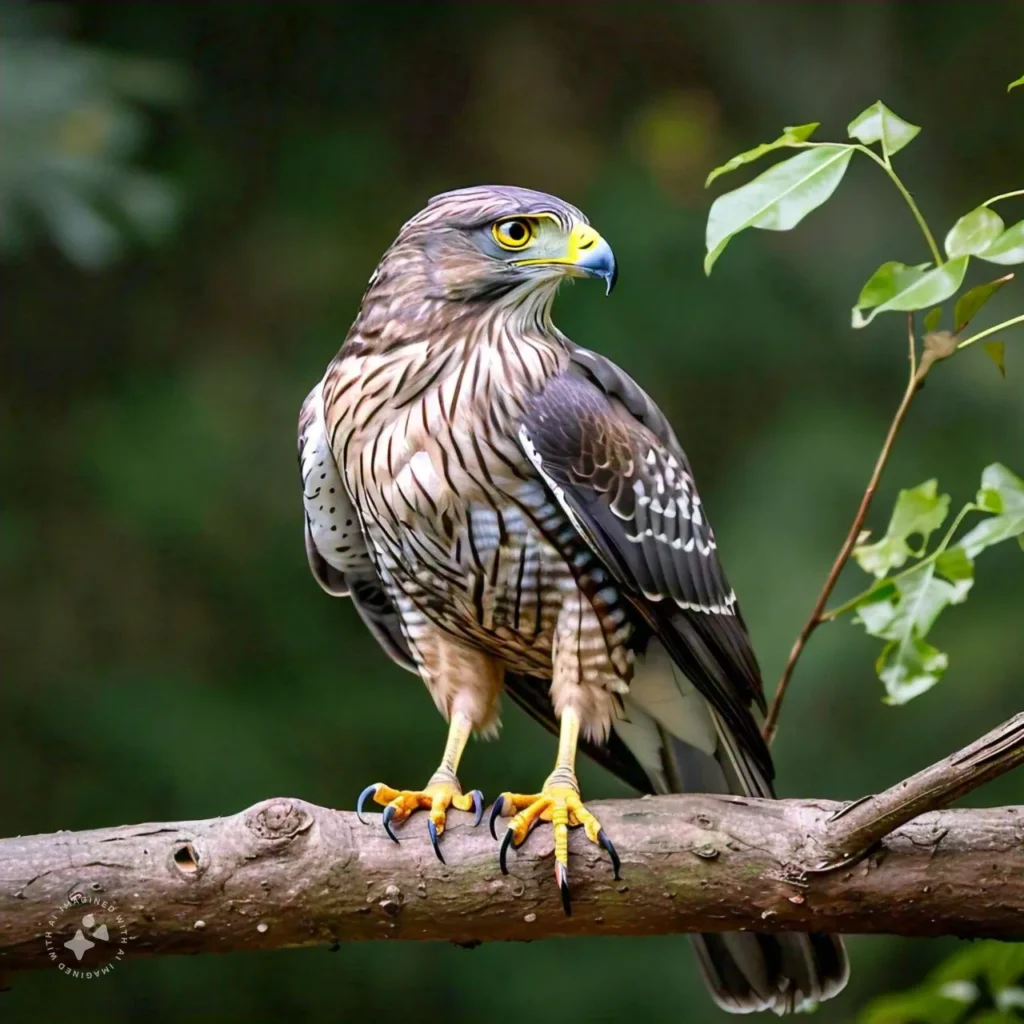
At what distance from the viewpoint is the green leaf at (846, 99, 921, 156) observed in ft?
6.90

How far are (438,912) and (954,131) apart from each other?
463 cm

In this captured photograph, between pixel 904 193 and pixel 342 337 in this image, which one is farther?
pixel 342 337

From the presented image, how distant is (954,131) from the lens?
5.97m

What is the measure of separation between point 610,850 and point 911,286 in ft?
3.52

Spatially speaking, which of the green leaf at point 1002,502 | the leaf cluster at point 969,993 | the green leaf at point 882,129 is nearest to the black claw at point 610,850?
the leaf cluster at point 969,993

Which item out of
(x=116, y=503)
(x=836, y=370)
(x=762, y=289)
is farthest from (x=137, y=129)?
(x=836, y=370)

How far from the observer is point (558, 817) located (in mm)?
2541

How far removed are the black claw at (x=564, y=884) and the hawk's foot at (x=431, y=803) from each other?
20 cm

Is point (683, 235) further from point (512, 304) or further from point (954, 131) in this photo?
point (512, 304)

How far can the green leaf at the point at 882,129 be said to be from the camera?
82.8 inches

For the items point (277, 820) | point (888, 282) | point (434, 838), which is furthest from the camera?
point (434, 838)

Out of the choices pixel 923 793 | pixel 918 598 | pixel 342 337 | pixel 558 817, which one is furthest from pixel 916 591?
pixel 342 337

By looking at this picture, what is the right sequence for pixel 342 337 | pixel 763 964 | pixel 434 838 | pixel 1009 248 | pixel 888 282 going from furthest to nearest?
1. pixel 342 337
2. pixel 763 964
3. pixel 434 838
4. pixel 888 282
5. pixel 1009 248

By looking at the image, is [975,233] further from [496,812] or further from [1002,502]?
[496,812]
